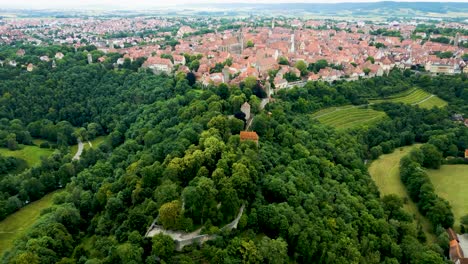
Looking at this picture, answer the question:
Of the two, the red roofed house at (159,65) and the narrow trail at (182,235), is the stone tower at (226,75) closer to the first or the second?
the red roofed house at (159,65)

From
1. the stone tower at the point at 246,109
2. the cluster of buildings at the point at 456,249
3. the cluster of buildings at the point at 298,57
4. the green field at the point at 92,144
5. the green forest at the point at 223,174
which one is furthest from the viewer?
the cluster of buildings at the point at 298,57

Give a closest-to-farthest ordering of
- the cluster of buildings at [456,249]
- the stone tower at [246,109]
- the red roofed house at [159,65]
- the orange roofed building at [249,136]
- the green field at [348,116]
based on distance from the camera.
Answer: the cluster of buildings at [456,249] → the orange roofed building at [249,136] → the stone tower at [246,109] → the green field at [348,116] → the red roofed house at [159,65]

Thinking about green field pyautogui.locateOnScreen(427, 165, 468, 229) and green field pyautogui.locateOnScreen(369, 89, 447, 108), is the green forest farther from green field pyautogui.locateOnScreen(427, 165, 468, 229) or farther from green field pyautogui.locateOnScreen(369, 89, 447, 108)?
green field pyautogui.locateOnScreen(427, 165, 468, 229)

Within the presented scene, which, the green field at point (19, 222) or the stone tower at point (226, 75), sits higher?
the stone tower at point (226, 75)

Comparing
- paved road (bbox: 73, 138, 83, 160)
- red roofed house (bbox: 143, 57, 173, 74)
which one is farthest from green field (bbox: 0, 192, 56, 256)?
red roofed house (bbox: 143, 57, 173, 74)

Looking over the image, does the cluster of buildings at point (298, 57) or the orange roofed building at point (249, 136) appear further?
the cluster of buildings at point (298, 57)

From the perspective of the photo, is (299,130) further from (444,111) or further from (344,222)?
(444,111)

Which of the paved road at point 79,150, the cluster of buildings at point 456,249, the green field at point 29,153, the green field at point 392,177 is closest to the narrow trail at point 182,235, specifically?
the cluster of buildings at point 456,249

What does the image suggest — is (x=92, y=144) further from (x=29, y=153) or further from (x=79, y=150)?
(x=29, y=153)
